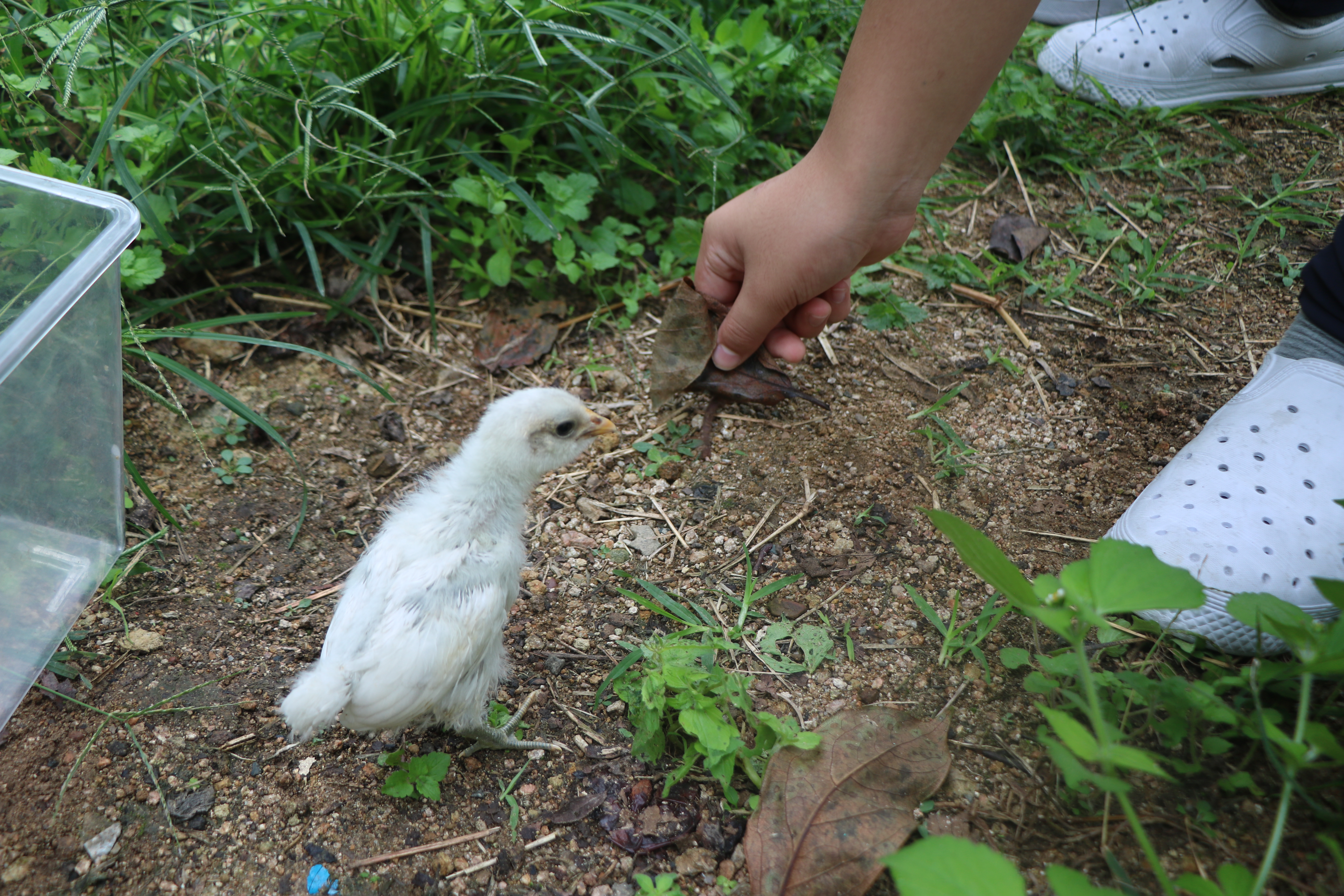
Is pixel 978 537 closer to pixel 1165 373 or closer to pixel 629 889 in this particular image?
pixel 629 889

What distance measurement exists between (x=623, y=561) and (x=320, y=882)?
118 cm

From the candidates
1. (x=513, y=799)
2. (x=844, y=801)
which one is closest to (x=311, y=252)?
(x=513, y=799)

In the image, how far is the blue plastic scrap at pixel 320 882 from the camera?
190 cm

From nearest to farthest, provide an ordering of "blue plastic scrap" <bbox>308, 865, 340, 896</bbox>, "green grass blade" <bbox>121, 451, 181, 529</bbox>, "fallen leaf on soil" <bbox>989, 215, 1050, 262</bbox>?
"blue plastic scrap" <bbox>308, 865, 340, 896</bbox> → "green grass blade" <bbox>121, 451, 181, 529</bbox> → "fallen leaf on soil" <bbox>989, 215, 1050, 262</bbox>

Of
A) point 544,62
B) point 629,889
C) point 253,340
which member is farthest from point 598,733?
point 544,62

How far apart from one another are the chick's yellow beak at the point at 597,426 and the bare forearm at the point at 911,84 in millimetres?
985

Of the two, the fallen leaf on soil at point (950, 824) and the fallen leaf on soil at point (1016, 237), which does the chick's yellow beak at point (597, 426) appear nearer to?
the fallen leaf on soil at point (950, 824)

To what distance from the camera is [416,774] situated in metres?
2.08

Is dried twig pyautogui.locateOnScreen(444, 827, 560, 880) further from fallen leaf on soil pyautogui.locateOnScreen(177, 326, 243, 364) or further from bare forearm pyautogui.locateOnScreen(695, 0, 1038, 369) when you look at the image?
fallen leaf on soil pyautogui.locateOnScreen(177, 326, 243, 364)

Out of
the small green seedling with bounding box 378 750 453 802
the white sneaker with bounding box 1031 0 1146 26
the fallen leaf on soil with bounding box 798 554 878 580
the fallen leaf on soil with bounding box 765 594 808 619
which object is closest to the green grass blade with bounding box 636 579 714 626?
the fallen leaf on soil with bounding box 765 594 808 619

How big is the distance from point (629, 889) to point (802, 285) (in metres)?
1.69

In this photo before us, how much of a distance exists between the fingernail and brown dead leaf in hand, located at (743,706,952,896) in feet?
4.21

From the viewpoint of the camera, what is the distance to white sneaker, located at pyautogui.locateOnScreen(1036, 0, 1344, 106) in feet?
12.2

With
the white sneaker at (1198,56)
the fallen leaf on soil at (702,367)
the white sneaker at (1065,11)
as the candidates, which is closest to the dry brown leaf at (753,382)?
the fallen leaf on soil at (702,367)
